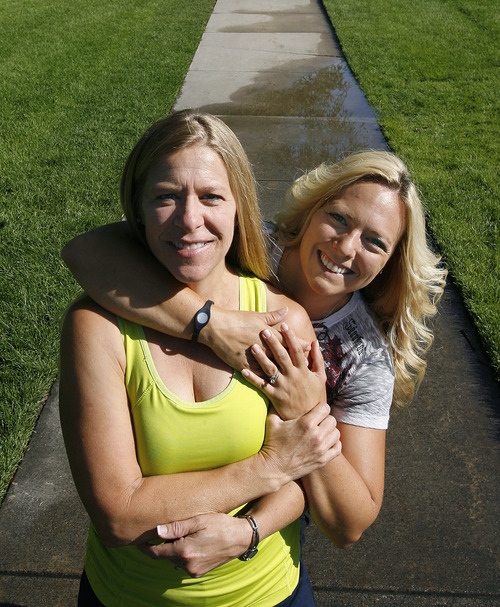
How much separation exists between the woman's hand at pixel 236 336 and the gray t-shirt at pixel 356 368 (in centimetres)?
32

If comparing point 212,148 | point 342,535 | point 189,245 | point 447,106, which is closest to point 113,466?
point 189,245

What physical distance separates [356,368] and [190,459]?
0.74m

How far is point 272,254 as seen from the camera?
250 cm

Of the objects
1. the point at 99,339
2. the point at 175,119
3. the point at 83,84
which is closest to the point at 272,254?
the point at 175,119

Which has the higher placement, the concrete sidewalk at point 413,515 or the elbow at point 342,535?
the elbow at point 342,535

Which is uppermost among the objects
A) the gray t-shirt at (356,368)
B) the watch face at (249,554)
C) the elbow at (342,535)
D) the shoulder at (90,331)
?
the shoulder at (90,331)

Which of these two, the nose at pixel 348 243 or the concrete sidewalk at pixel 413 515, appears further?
the concrete sidewalk at pixel 413 515

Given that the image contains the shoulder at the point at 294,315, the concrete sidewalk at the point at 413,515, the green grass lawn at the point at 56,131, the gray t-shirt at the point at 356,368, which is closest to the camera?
the shoulder at the point at 294,315

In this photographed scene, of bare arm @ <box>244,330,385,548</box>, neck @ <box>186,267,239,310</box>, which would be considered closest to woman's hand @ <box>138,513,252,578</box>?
bare arm @ <box>244,330,385,548</box>

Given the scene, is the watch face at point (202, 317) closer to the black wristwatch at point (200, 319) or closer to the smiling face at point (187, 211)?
the black wristwatch at point (200, 319)

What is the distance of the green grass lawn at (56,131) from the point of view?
3.89m

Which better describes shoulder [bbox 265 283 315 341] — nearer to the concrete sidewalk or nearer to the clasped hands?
the clasped hands

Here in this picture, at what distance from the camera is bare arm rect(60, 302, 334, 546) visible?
168cm

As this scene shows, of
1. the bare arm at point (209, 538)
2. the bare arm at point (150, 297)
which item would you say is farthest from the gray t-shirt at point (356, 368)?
the bare arm at point (209, 538)
